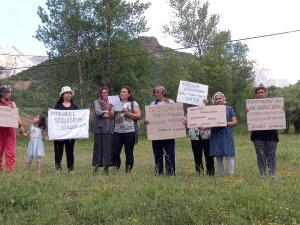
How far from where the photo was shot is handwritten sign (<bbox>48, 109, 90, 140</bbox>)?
32.0ft

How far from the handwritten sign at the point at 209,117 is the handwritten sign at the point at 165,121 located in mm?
351

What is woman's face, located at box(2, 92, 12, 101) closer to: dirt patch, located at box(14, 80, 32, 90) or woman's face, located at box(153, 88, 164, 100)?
woman's face, located at box(153, 88, 164, 100)

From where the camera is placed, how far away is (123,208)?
19.2 feet

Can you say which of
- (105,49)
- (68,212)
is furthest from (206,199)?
(105,49)

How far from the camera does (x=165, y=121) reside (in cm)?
905

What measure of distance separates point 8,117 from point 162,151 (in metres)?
3.31

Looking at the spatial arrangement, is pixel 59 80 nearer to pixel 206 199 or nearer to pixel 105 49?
pixel 105 49

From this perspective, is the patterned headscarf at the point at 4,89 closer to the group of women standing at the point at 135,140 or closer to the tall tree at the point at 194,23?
the group of women standing at the point at 135,140

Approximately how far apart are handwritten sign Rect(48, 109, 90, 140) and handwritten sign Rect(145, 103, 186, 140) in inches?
69.8

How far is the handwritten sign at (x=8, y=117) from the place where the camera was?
9023mm

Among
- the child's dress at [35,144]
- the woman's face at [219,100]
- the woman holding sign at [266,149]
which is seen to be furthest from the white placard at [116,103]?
the woman holding sign at [266,149]

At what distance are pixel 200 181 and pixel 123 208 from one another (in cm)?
191

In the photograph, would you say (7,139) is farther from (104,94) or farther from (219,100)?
(219,100)

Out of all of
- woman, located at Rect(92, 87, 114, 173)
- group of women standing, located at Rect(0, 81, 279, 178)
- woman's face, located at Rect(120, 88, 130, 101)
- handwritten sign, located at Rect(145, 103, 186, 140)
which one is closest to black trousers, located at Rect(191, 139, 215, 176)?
group of women standing, located at Rect(0, 81, 279, 178)
